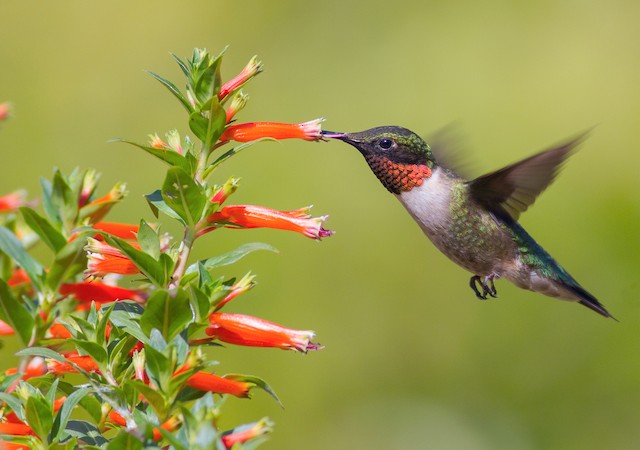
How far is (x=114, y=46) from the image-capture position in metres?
6.03

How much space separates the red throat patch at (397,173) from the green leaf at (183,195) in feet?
3.86

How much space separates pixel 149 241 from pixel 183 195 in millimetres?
105

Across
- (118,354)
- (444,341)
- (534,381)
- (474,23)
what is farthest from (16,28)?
(118,354)

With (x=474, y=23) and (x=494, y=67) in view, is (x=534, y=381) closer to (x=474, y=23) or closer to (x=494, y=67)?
(x=494, y=67)

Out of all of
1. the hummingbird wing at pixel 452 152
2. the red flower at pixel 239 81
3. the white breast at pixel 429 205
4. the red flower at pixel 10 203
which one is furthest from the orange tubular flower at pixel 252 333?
the hummingbird wing at pixel 452 152

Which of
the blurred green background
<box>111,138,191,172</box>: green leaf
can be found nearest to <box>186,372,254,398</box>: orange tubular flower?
<box>111,138,191,172</box>: green leaf

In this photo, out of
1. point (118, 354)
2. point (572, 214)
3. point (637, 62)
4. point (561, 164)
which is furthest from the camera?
point (637, 62)

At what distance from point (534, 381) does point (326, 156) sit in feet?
5.90

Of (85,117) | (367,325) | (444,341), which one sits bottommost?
(444,341)

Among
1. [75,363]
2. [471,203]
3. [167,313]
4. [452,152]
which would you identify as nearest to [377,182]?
[452,152]

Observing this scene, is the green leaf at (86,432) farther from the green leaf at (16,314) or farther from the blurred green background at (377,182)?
the blurred green background at (377,182)

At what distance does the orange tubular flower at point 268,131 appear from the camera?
1880mm

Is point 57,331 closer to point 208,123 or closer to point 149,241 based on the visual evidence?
point 149,241

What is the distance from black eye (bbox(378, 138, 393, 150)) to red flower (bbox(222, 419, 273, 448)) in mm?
1432
